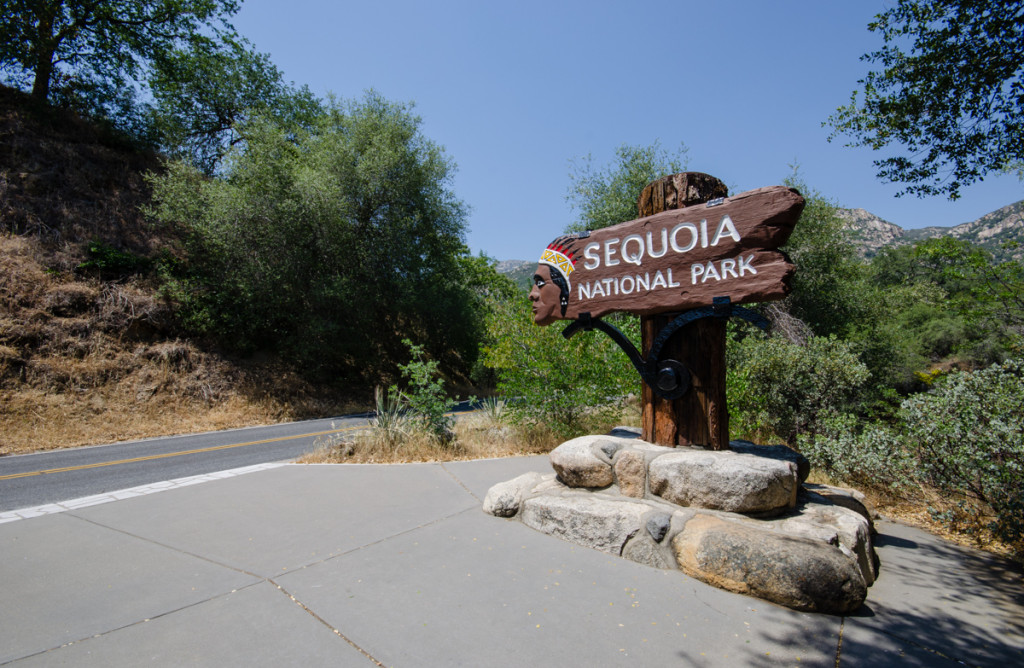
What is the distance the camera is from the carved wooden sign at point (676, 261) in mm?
3945

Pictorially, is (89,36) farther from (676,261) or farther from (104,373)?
(676,261)

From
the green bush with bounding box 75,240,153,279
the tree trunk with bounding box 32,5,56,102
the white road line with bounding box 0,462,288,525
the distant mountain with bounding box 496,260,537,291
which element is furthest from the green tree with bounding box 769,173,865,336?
the tree trunk with bounding box 32,5,56,102

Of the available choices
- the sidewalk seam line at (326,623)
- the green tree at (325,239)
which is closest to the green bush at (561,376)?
the sidewalk seam line at (326,623)

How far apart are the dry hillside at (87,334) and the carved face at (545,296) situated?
30.8 ft

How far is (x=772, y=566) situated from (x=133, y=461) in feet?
27.9

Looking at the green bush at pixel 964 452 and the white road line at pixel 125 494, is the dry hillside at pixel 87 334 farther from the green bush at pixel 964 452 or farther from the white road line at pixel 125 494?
the green bush at pixel 964 452

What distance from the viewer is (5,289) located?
11805 millimetres

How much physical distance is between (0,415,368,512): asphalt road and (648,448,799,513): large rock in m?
5.17

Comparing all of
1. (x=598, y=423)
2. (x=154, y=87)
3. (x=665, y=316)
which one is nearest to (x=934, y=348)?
(x=598, y=423)

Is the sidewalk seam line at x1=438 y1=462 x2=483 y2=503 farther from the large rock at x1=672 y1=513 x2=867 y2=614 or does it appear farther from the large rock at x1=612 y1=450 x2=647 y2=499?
the large rock at x1=672 y1=513 x2=867 y2=614

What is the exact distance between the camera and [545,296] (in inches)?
213

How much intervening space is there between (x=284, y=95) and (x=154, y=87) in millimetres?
4710

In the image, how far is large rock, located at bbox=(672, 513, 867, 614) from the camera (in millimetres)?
2988

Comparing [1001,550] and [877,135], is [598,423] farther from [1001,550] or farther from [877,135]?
[877,135]
